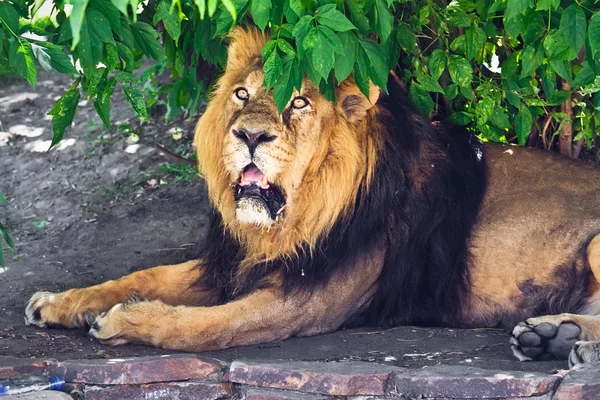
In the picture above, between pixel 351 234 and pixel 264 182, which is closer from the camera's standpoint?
pixel 264 182

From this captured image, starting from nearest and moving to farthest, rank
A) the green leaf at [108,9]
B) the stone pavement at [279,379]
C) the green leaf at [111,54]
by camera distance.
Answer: the green leaf at [108,9] < the stone pavement at [279,379] < the green leaf at [111,54]

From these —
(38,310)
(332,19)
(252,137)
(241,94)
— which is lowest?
(38,310)

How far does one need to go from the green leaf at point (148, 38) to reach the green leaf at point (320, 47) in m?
0.83

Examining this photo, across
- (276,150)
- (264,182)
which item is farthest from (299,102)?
(264,182)

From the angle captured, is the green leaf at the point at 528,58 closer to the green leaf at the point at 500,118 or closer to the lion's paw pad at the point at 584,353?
the green leaf at the point at 500,118

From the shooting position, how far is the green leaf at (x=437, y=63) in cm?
535

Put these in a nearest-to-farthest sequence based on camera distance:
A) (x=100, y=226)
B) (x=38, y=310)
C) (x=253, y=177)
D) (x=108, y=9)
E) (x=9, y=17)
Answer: (x=108, y=9), (x=9, y=17), (x=253, y=177), (x=38, y=310), (x=100, y=226)

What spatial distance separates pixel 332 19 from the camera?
402cm

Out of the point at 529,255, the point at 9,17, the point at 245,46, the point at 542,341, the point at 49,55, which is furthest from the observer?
the point at 529,255

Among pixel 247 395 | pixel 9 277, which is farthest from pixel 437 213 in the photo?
pixel 9 277

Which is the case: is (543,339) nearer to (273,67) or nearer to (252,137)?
(252,137)

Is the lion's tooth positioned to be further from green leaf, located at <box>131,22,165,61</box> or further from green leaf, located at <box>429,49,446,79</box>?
green leaf, located at <box>429,49,446,79</box>

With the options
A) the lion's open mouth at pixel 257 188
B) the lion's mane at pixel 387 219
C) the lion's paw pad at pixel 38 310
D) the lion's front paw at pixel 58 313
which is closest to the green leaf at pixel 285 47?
the lion's open mouth at pixel 257 188

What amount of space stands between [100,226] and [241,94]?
246cm
